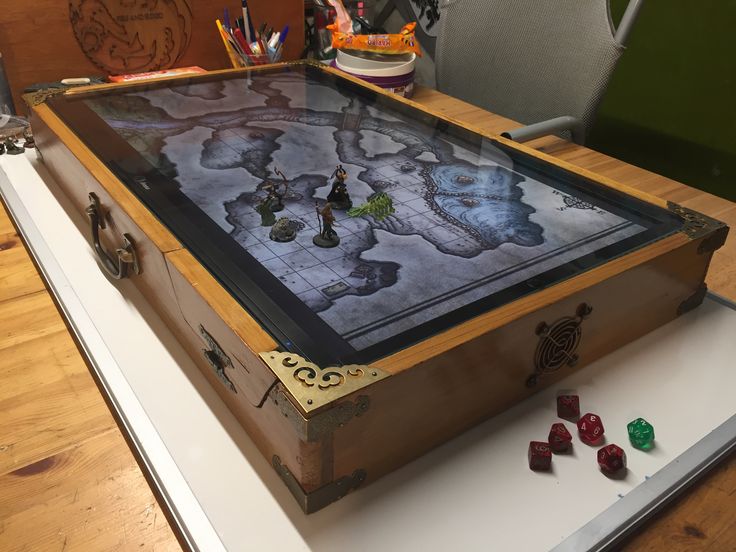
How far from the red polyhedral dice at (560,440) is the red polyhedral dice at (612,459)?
0.04 m

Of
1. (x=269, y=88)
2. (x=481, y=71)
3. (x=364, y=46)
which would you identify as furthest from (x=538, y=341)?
(x=481, y=71)

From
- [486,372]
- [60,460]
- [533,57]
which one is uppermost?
[533,57]

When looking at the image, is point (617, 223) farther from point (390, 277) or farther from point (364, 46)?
point (364, 46)

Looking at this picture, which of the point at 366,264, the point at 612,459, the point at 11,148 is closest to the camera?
the point at 612,459

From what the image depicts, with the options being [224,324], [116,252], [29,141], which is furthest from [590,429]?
[29,141]

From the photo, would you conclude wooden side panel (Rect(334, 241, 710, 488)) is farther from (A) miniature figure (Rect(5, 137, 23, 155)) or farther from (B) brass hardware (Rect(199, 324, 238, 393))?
(A) miniature figure (Rect(5, 137, 23, 155))

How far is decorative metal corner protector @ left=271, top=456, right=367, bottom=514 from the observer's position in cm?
62

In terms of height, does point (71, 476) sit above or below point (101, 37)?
below

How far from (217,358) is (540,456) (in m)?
0.37

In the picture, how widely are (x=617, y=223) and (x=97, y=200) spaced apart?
2.54ft

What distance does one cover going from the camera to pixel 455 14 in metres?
1.78

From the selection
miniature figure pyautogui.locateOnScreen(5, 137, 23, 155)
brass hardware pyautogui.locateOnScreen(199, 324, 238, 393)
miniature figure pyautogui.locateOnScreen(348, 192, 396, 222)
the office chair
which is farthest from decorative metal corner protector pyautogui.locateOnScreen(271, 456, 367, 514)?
miniature figure pyautogui.locateOnScreen(5, 137, 23, 155)

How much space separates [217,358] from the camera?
0.71 m

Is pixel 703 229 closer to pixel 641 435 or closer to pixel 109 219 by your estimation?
pixel 641 435
